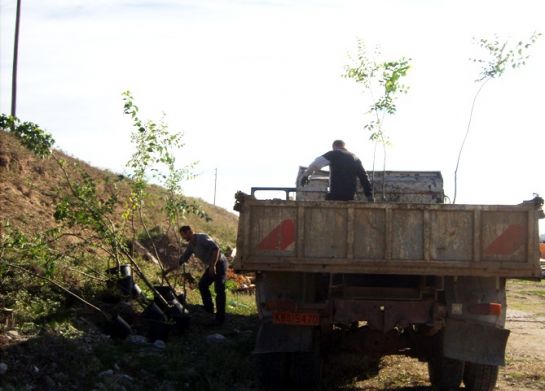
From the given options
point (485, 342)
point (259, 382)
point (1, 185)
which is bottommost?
point (259, 382)

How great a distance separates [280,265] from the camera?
7.82m

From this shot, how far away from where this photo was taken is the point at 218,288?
1169 centimetres

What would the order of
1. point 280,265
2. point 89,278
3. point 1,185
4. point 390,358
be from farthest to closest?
point 1,185 < point 89,278 < point 390,358 < point 280,265

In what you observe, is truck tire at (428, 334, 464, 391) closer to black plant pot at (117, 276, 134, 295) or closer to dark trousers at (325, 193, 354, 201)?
dark trousers at (325, 193, 354, 201)

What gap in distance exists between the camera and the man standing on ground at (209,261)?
1146 cm

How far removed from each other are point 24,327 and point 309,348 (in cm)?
316

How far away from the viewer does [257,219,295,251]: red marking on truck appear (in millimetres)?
7848

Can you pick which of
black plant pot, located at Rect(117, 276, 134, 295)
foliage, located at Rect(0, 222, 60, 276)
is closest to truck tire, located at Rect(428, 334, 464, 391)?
black plant pot, located at Rect(117, 276, 134, 295)

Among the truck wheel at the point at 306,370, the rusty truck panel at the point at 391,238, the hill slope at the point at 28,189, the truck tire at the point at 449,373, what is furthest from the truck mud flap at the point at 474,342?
the hill slope at the point at 28,189

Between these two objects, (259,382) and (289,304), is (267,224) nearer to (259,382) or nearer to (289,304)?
(289,304)

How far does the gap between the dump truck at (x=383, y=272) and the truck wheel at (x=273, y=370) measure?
10 millimetres

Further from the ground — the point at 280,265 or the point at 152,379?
the point at 280,265

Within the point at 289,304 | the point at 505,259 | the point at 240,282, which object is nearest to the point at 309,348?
the point at 289,304

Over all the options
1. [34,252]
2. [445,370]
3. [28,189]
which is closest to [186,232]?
[34,252]
